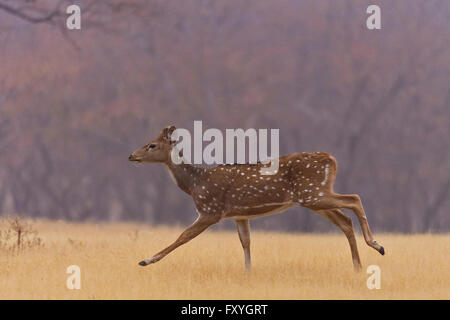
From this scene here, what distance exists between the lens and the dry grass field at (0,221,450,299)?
7.47 meters

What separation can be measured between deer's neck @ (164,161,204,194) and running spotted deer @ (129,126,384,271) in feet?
0.04

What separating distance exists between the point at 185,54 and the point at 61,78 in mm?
4011

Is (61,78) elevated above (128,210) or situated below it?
above

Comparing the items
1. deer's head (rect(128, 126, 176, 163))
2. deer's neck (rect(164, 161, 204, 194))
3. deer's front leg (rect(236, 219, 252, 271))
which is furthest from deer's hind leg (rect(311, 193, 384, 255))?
deer's head (rect(128, 126, 176, 163))

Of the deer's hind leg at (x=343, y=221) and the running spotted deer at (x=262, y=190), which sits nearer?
the running spotted deer at (x=262, y=190)

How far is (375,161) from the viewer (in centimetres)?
1698

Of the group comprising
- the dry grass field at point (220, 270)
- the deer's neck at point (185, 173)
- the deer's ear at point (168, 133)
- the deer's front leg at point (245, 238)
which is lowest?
the dry grass field at point (220, 270)

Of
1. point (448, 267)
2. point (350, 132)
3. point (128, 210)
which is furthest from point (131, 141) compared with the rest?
point (448, 267)

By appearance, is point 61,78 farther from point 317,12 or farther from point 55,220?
point 317,12

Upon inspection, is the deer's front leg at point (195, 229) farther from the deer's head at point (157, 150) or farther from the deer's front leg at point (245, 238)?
the deer's head at point (157, 150)

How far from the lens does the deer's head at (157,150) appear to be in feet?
28.9

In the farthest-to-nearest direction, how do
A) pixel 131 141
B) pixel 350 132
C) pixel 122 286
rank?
pixel 131 141
pixel 350 132
pixel 122 286

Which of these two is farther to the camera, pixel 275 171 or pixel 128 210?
pixel 128 210

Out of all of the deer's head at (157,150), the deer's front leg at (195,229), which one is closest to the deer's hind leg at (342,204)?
the deer's front leg at (195,229)
